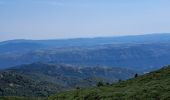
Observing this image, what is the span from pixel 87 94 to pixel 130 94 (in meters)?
12.9

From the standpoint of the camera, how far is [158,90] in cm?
5356

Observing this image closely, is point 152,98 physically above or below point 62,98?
above

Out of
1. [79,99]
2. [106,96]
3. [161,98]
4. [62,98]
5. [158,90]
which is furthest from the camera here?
[62,98]

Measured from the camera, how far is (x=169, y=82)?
201ft

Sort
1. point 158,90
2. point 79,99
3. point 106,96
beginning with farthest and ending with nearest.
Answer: point 79,99 < point 106,96 < point 158,90

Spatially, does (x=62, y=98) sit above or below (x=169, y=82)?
below

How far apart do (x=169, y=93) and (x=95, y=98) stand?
52.9 feet

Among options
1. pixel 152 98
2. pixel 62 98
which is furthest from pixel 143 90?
pixel 62 98

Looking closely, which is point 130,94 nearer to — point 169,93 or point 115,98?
point 115,98

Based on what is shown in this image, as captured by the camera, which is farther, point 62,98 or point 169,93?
Answer: point 62,98

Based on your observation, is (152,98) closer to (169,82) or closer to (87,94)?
(169,82)

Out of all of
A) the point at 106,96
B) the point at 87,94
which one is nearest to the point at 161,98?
the point at 106,96

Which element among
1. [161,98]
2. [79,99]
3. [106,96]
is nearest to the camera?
[161,98]

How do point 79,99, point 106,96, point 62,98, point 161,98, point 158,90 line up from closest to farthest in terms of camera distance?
point 161,98
point 158,90
point 106,96
point 79,99
point 62,98
